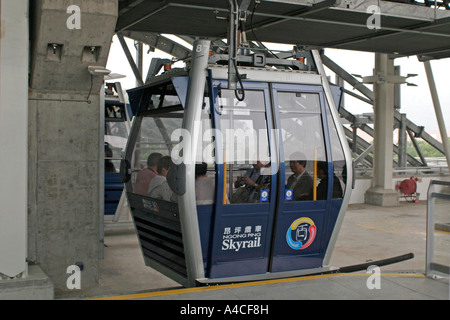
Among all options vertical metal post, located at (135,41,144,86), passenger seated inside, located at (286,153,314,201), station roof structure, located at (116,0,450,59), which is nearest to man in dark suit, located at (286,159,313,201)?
passenger seated inside, located at (286,153,314,201)

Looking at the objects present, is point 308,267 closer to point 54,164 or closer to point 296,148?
point 296,148

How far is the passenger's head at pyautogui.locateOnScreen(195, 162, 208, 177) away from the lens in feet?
17.4

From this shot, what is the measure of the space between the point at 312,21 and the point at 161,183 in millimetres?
4281

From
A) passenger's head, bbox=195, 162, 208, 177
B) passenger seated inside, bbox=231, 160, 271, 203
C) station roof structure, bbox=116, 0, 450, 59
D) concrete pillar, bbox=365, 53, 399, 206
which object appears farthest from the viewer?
concrete pillar, bbox=365, 53, 399, 206

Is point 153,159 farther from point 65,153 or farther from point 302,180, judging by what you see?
point 302,180

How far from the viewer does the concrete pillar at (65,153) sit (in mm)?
5816

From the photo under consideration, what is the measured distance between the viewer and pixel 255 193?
5641 millimetres

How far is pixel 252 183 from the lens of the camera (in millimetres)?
5586

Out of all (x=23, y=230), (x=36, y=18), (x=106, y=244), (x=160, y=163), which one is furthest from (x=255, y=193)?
(x=106, y=244)

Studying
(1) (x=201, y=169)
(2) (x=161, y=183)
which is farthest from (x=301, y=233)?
(2) (x=161, y=183)

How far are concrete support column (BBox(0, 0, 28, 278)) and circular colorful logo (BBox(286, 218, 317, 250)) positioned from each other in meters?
2.69

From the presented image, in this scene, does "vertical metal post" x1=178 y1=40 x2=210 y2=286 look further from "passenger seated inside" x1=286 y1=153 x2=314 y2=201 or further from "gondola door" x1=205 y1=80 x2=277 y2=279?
"passenger seated inside" x1=286 y1=153 x2=314 y2=201

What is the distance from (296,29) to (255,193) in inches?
188

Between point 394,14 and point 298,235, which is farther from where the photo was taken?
point 394,14
